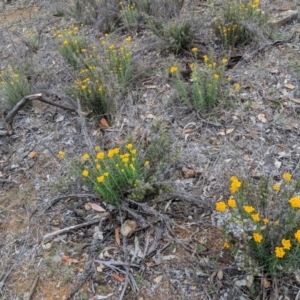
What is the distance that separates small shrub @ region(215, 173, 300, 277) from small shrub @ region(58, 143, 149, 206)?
2.64ft

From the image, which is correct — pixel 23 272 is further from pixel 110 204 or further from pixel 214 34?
pixel 214 34

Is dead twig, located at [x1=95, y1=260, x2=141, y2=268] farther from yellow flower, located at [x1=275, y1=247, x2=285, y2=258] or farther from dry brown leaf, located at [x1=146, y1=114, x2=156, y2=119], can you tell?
dry brown leaf, located at [x1=146, y1=114, x2=156, y2=119]

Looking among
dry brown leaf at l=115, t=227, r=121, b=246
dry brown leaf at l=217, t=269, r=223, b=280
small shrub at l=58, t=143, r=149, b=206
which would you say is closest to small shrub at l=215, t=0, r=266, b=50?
small shrub at l=58, t=143, r=149, b=206

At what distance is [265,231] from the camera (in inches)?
80.1

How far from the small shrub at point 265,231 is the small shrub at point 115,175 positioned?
31.7 inches

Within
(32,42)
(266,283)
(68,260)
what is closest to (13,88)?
(32,42)

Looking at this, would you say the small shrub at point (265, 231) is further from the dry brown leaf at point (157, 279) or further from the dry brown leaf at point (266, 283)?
the dry brown leaf at point (157, 279)

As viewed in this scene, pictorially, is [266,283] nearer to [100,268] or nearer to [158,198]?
[158,198]

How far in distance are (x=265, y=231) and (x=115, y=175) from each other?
1.15 metres

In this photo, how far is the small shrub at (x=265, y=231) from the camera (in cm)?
191

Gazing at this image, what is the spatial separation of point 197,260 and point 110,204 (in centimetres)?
80

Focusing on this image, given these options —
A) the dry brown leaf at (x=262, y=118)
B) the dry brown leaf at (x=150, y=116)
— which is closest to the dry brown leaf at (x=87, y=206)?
the dry brown leaf at (x=150, y=116)

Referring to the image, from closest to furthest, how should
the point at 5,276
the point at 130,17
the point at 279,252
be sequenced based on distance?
the point at 279,252 → the point at 5,276 → the point at 130,17

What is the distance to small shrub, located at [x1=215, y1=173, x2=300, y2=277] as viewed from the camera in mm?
1914
